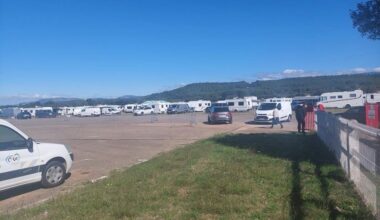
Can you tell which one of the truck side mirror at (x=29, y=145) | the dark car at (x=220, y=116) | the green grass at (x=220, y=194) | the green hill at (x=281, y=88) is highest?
the green hill at (x=281, y=88)

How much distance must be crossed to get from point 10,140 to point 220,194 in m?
5.17

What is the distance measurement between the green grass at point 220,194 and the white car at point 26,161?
1586 mm

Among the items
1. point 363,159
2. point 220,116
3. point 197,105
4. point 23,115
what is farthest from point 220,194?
point 23,115

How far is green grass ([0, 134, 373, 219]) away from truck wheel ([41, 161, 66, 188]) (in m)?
1.60

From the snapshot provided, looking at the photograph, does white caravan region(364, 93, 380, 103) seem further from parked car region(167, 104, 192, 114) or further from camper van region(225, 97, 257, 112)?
parked car region(167, 104, 192, 114)

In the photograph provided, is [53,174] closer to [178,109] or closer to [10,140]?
[10,140]

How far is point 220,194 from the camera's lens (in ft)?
24.3

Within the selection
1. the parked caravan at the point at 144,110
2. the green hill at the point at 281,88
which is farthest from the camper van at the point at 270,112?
the green hill at the point at 281,88

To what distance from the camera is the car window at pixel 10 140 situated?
29.8 feet

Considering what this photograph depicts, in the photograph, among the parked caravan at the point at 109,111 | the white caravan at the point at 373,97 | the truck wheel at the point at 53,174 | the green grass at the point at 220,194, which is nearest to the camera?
the green grass at the point at 220,194

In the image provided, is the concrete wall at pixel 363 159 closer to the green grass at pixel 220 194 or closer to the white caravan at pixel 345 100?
the green grass at pixel 220 194

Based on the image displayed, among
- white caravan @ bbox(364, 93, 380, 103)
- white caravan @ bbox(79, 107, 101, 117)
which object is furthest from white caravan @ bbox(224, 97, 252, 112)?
white caravan @ bbox(79, 107, 101, 117)

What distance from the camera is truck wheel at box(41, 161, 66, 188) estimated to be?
395 inches

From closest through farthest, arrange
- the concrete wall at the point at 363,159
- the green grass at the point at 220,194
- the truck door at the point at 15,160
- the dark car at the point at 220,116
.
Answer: the concrete wall at the point at 363,159
the green grass at the point at 220,194
the truck door at the point at 15,160
the dark car at the point at 220,116
